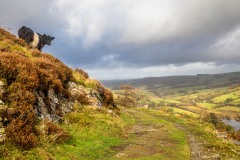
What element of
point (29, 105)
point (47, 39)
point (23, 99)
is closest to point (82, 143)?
point (29, 105)

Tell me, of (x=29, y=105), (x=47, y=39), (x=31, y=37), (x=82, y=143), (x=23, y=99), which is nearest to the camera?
(x=29, y=105)

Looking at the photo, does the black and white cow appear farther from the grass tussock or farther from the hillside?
the grass tussock

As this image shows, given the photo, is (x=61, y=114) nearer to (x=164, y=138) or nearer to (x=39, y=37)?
(x=164, y=138)

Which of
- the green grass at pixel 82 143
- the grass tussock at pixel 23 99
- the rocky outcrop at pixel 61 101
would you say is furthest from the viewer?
the rocky outcrop at pixel 61 101

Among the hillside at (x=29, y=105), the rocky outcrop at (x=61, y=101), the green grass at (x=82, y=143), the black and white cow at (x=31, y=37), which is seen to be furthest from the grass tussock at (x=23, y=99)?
the black and white cow at (x=31, y=37)

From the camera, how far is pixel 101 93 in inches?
1730

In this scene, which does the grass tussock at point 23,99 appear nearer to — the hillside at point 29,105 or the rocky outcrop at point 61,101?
the hillside at point 29,105

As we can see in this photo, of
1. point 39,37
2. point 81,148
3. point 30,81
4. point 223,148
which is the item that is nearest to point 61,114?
point 30,81

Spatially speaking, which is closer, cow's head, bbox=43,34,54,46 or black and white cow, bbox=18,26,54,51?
black and white cow, bbox=18,26,54,51

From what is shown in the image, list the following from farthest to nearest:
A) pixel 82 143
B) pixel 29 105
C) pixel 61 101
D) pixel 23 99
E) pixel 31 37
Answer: pixel 31 37 → pixel 61 101 → pixel 82 143 → pixel 23 99 → pixel 29 105

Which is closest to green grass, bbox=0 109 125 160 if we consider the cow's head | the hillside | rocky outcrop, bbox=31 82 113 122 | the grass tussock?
the hillside

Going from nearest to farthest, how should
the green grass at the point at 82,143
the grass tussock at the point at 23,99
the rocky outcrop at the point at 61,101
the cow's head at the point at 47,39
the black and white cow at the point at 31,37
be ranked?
the green grass at the point at 82,143
the grass tussock at the point at 23,99
the rocky outcrop at the point at 61,101
the black and white cow at the point at 31,37
the cow's head at the point at 47,39

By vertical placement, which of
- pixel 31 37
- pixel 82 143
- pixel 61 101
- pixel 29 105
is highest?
pixel 31 37

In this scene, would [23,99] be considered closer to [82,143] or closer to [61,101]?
[82,143]
